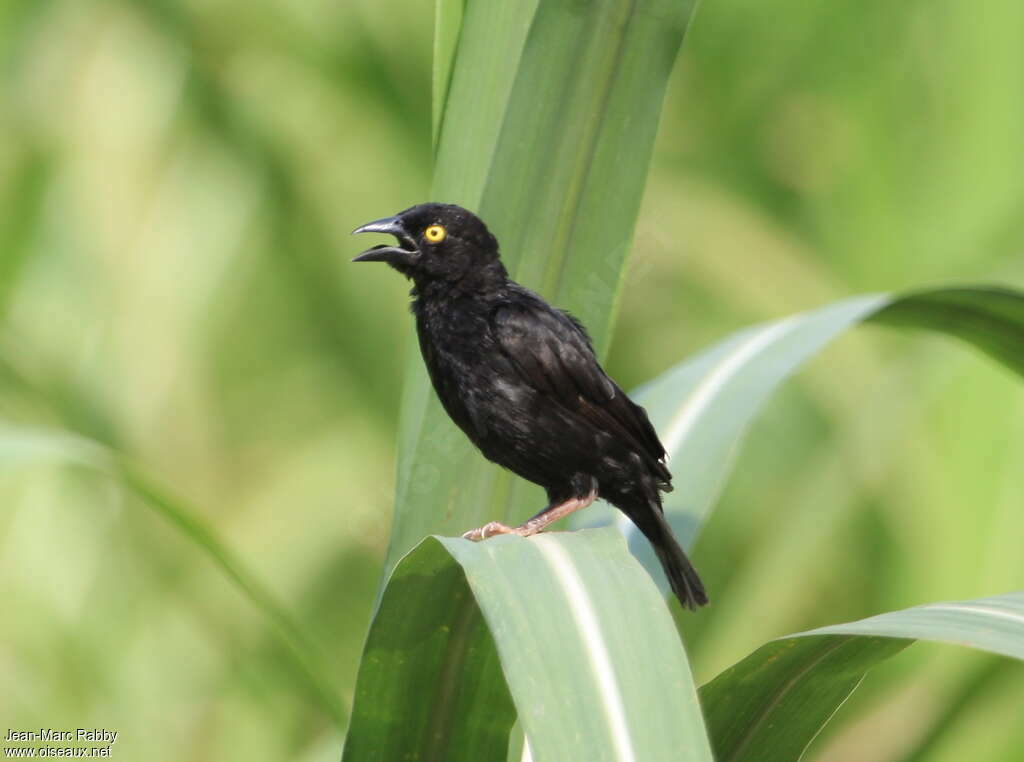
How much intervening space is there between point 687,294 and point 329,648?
1.24m

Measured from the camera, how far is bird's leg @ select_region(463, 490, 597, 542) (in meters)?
1.47

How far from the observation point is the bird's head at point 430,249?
72.9 inches

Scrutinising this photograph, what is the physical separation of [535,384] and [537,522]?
0.87ft

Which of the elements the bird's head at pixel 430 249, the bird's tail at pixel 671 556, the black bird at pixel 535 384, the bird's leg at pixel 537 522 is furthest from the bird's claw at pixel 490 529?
the bird's head at pixel 430 249

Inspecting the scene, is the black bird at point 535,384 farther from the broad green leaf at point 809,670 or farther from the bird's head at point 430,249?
the broad green leaf at point 809,670

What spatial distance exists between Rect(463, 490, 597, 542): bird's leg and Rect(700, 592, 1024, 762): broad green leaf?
0.30m

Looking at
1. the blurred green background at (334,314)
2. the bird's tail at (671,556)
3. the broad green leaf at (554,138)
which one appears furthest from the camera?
the blurred green background at (334,314)

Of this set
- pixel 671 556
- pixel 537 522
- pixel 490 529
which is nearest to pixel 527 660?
pixel 490 529

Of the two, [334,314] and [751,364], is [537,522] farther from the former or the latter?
[334,314]

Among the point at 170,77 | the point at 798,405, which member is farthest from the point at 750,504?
the point at 170,77

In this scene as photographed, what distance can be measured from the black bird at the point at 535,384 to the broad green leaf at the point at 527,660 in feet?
1.79

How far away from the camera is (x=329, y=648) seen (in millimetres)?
2791

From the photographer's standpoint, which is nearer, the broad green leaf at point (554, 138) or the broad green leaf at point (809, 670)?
the broad green leaf at point (809, 670)

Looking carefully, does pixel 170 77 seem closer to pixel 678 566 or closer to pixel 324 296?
pixel 324 296
